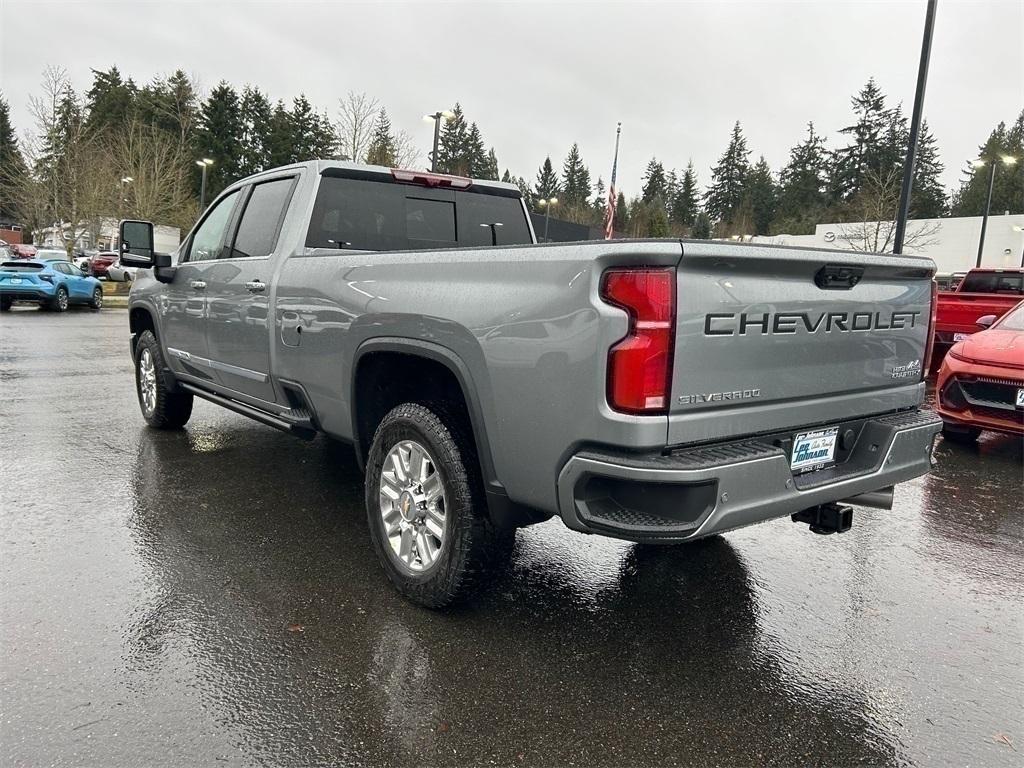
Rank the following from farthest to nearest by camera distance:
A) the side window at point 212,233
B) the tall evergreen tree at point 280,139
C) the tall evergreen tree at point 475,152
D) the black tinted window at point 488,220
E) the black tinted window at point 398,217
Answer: the tall evergreen tree at point 475,152 < the tall evergreen tree at point 280,139 < the side window at point 212,233 < the black tinted window at point 488,220 < the black tinted window at point 398,217

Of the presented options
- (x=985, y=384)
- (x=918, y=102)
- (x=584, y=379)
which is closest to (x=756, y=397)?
(x=584, y=379)

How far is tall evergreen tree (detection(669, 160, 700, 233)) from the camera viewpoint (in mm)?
100500

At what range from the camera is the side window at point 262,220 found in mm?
4449

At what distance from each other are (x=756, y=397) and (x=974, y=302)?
29.7 feet

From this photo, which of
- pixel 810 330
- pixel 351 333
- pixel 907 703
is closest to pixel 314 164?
pixel 351 333

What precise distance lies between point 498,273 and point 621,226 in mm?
89944

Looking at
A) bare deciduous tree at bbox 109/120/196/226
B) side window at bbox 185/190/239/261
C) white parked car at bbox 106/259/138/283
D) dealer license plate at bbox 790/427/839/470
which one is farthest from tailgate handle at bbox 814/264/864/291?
bare deciduous tree at bbox 109/120/196/226

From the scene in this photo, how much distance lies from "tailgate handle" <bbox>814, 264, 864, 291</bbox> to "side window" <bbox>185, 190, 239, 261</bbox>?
159 inches

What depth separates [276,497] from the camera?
4.63 meters

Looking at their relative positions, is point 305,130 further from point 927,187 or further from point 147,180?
point 927,187

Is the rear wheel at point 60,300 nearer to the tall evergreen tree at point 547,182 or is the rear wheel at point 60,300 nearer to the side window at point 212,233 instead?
the side window at point 212,233

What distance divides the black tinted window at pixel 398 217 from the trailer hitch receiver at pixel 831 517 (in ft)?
9.06

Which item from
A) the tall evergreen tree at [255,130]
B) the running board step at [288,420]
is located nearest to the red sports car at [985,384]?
the running board step at [288,420]

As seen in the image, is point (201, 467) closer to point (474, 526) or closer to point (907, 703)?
point (474, 526)
